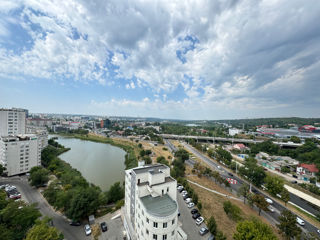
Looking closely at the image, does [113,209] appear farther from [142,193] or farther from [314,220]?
[314,220]

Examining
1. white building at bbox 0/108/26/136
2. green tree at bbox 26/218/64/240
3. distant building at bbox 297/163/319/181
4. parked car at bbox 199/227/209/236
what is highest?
white building at bbox 0/108/26/136

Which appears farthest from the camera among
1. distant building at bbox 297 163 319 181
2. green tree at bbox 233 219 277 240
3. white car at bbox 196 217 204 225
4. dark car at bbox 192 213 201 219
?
distant building at bbox 297 163 319 181

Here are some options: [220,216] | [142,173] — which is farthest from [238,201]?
[142,173]

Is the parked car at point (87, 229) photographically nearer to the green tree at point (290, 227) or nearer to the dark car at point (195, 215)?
the dark car at point (195, 215)

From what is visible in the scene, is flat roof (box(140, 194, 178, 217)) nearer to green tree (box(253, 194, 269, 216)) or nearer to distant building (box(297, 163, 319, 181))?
green tree (box(253, 194, 269, 216))

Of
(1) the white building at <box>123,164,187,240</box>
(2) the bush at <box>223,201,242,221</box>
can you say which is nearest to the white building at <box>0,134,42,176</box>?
(1) the white building at <box>123,164,187,240</box>

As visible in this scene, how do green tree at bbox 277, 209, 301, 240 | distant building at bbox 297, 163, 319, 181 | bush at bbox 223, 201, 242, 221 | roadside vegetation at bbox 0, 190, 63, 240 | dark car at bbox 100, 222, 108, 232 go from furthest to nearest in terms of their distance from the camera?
distant building at bbox 297, 163, 319, 181
bush at bbox 223, 201, 242, 221
dark car at bbox 100, 222, 108, 232
green tree at bbox 277, 209, 301, 240
roadside vegetation at bbox 0, 190, 63, 240
